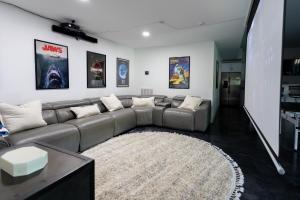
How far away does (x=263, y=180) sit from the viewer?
2115 mm

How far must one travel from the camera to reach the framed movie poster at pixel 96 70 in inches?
171

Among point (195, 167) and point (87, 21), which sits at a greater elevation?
point (87, 21)

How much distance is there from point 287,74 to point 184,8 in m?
5.57

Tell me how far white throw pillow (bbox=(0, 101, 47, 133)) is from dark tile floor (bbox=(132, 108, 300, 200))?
85.1 inches

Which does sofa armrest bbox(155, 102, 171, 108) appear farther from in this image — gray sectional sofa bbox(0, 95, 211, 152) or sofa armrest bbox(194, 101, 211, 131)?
sofa armrest bbox(194, 101, 211, 131)

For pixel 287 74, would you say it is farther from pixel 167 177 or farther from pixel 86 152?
pixel 86 152

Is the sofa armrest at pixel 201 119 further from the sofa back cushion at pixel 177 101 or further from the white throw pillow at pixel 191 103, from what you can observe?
the sofa back cushion at pixel 177 101

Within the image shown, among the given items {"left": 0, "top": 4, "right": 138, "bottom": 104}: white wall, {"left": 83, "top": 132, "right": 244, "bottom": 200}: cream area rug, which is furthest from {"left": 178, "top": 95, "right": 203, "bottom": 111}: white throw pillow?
{"left": 0, "top": 4, "right": 138, "bottom": 104}: white wall

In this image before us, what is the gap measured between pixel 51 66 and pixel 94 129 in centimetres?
157

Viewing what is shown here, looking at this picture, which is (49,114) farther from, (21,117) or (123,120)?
(123,120)

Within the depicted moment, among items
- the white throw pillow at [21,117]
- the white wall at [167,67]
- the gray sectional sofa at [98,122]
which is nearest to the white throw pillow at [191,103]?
the gray sectional sofa at [98,122]

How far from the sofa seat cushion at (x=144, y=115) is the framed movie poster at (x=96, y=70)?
4.01ft

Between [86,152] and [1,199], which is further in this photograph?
[86,152]

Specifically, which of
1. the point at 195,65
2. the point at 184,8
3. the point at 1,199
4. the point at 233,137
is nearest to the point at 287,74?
the point at 195,65
